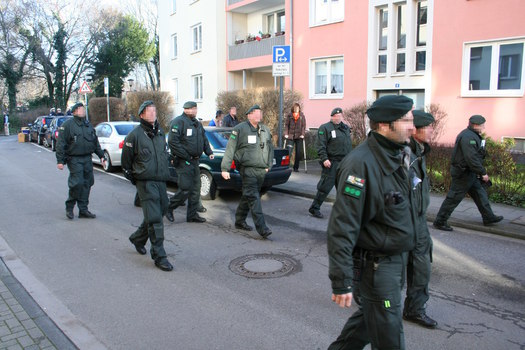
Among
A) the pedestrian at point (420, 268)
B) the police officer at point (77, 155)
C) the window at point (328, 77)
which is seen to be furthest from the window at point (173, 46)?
the pedestrian at point (420, 268)

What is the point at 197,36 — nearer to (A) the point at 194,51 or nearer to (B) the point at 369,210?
(A) the point at 194,51

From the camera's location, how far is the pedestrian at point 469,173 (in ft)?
21.6

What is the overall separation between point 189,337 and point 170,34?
102ft

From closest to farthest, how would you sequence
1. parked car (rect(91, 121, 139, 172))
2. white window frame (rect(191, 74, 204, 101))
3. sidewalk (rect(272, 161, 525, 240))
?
sidewalk (rect(272, 161, 525, 240)) → parked car (rect(91, 121, 139, 172)) → white window frame (rect(191, 74, 204, 101))

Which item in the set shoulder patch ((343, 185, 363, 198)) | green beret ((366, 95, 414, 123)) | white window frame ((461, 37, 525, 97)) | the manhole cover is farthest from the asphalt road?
white window frame ((461, 37, 525, 97))

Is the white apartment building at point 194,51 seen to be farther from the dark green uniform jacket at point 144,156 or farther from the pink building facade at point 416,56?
the dark green uniform jacket at point 144,156

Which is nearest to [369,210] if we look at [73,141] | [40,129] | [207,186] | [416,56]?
[73,141]

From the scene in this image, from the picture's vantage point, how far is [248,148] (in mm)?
6801

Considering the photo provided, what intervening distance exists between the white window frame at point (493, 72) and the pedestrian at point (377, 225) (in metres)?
12.3

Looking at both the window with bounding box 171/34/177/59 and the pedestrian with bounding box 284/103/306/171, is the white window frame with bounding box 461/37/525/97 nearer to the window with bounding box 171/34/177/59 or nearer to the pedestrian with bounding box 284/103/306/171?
the pedestrian with bounding box 284/103/306/171

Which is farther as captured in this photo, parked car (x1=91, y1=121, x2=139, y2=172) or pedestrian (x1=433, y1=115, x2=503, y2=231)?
parked car (x1=91, y1=121, x2=139, y2=172)

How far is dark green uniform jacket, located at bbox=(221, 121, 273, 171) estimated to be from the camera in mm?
6766

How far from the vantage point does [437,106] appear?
45.2 ft

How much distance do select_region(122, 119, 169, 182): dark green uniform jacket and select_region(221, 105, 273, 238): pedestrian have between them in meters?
1.33
